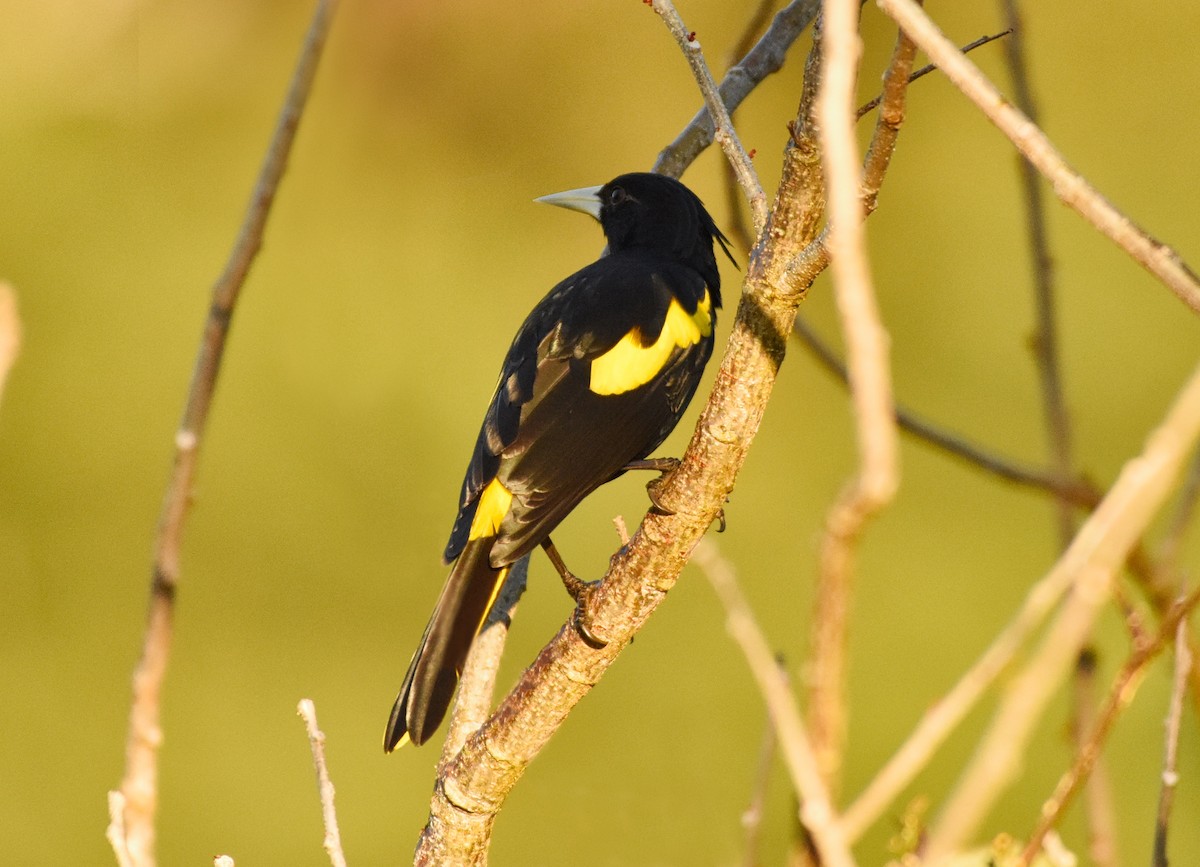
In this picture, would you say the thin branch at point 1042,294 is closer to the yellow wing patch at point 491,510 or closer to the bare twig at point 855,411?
the yellow wing patch at point 491,510

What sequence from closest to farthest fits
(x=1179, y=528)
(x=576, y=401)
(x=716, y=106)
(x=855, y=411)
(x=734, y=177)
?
(x=855, y=411)
(x=716, y=106)
(x=1179, y=528)
(x=734, y=177)
(x=576, y=401)

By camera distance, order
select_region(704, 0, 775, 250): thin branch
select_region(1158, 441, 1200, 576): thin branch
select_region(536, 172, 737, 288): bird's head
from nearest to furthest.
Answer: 1. select_region(1158, 441, 1200, 576): thin branch
2. select_region(704, 0, 775, 250): thin branch
3. select_region(536, 172, 737, 288): bird's head

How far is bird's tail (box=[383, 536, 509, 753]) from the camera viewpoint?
7.00 ft

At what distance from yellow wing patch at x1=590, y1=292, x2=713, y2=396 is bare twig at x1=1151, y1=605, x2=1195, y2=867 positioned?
49.8 inches

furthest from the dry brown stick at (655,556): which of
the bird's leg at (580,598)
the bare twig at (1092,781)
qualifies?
the bare twig at (1092,781)

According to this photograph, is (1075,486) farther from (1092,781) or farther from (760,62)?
(760,62)

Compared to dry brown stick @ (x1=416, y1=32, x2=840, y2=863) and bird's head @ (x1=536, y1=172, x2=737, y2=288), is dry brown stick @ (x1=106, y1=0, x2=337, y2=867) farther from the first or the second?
bird's head @ (x1=536, y1=172, x2=737, y2=288)

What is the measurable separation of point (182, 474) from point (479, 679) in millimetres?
817

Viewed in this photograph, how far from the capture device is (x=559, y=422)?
239cm

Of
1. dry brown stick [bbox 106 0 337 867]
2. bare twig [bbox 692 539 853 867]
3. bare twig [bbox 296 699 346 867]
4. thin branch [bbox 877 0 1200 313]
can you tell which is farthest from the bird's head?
bare twig [bbox 692 539 853 867]

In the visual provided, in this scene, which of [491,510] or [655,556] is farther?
[491,510]

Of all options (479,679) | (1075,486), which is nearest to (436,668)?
(479,679)

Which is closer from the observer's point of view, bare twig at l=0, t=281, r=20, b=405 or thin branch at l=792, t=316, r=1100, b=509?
bare twig at l=0, t=281, r=20, b=405

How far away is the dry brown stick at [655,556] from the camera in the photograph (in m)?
1.44
